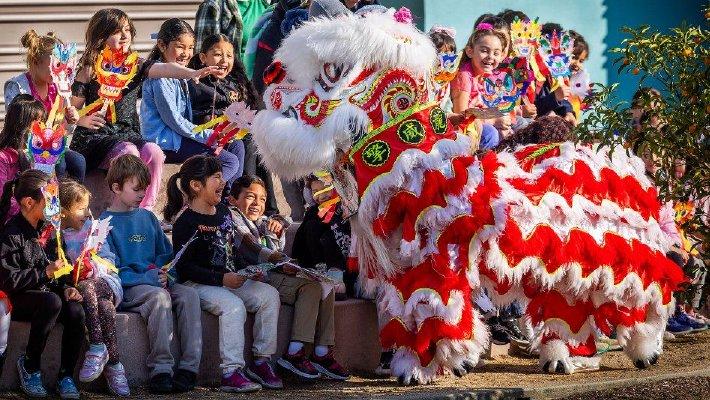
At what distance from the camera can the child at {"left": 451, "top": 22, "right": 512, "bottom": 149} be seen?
35.9 ft

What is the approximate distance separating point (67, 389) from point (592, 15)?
8671 millimetres

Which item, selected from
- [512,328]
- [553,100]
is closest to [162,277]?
[512,328]

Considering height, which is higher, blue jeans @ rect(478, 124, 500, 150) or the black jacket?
blue jeans @ rect(478, 124, 500, 150)

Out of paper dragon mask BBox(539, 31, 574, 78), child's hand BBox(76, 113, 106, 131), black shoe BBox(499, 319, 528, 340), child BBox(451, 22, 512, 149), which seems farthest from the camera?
paper dragon mask BBox(539, 31, 574, 78)

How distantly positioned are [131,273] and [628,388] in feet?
9.49

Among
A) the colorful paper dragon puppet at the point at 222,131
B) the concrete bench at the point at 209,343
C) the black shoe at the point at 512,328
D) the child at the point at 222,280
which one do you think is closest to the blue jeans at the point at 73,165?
the child at the point at 222,280

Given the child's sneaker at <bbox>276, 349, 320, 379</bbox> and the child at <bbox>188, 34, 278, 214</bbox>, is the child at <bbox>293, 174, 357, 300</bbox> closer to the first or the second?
the child's sneaker at <bbox>276, 349, 320, 379</bbox>

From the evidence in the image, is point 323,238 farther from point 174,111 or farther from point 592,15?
point 592,15

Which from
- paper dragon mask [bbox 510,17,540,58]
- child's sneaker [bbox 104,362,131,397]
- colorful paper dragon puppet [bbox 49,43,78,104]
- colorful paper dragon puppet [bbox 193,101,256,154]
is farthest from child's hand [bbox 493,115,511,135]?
child's sneaker [bbox 104,362,131,397]

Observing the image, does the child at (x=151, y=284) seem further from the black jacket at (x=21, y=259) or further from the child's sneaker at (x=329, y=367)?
the child's sneaker at (x=329, y=367)

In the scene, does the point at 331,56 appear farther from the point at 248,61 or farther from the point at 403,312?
the point at 248,61

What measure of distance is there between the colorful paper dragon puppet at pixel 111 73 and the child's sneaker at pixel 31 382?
88.1 inches

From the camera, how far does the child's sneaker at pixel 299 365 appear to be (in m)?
8.71

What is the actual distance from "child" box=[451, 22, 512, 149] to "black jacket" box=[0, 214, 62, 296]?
4.09 metres
